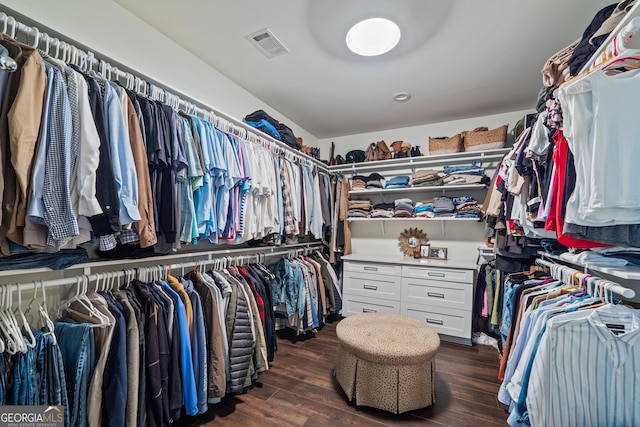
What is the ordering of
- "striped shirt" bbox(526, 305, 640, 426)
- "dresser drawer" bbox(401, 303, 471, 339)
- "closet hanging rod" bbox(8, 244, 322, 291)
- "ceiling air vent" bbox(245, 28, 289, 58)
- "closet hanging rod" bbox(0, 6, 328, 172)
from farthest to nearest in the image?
1. "dresser drawer" bbox(401, 303, 471, 339)
2. "ceiling air vent" bbox(245, 28, 289, 58)
3. "closet hanging rod" bbox(8, 244, 322, 291)
4. "closet hanging rod" bbox(0, 6, 328, 172)
5. "striped shirt" bbox(526, 305, 640, 426)

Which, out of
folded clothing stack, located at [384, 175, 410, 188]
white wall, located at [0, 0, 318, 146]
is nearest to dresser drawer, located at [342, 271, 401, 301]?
folded clothing stack, located at [384, 175, 410, 188]

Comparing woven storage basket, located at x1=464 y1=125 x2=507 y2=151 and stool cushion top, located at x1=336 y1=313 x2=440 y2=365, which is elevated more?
woven storage basket, located at x1=464 y1=125 x2=507 y2=151

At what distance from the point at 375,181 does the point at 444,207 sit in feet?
2.92

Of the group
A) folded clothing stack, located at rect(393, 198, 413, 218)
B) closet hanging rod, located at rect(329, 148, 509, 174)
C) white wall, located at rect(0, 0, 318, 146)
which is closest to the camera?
white wall, located at rect(0, 0, 318, 146)

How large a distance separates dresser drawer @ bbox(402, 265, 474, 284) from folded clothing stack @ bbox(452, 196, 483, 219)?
2.06ft

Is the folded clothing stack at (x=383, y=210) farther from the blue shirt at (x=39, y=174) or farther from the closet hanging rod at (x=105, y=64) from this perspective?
the blue shirt at (x=39, y=174)

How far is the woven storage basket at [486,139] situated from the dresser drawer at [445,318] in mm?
1764

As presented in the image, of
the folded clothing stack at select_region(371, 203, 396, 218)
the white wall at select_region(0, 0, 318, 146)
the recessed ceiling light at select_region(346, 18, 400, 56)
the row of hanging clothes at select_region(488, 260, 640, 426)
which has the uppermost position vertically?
the recessed ceiling light at select_region(346, 18, 400, 56)

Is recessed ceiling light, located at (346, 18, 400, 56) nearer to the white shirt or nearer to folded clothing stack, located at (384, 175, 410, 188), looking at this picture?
the white shirt

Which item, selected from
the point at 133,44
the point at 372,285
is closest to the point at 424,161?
the point at 372,285

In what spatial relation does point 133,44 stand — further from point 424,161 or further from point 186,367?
point 424,161

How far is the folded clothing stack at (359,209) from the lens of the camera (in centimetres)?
339

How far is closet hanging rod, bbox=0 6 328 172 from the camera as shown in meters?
1.10

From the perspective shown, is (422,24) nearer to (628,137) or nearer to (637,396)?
(628,137)
